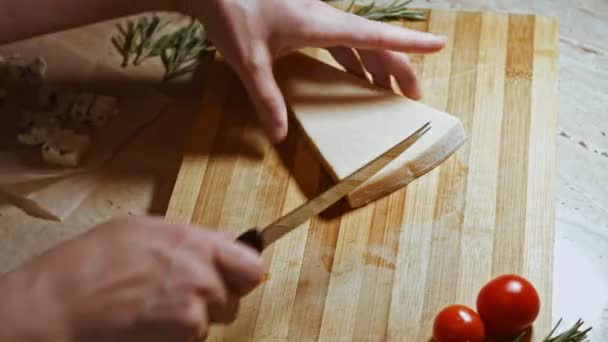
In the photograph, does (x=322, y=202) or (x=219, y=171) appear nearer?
(x=322, y=202)

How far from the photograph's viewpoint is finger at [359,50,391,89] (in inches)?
62.9

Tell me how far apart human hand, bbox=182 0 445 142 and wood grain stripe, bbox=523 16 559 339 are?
0.22 m

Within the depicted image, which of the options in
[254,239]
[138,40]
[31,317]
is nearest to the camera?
[31,317]

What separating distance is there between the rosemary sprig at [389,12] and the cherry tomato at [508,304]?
26.6 inches

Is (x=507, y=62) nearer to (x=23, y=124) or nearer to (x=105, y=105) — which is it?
(x=105, y=105)

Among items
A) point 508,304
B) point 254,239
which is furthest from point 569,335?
point 254,239

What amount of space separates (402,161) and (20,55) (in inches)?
35.7

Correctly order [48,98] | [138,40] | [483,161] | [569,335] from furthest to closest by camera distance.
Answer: [138,40], [48,98], [483,161], [569,335]

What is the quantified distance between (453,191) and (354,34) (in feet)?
1.12

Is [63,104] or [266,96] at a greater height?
[266,96]

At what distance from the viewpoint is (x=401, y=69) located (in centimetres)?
158

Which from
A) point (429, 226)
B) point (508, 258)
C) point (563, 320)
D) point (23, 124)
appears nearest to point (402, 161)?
point (429, 226)

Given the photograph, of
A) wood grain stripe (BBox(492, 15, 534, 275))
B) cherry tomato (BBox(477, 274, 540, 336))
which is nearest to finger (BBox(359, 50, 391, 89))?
wood grain stripe (BBox(492, 15, 534, 275))

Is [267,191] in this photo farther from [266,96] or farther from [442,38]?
[442,38]
